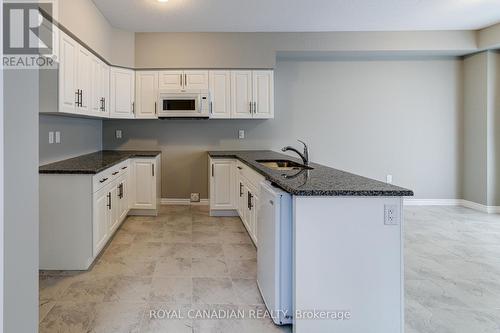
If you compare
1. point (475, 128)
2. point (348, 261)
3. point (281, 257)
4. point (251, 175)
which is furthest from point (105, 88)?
point (475, 128)

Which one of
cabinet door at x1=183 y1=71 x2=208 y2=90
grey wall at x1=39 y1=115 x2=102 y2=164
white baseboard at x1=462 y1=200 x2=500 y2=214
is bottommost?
white baseboard at x1=462 y1=200 x2=500 y2=214

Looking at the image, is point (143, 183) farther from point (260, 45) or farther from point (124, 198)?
point (260, 45)

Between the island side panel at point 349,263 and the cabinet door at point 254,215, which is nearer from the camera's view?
the island side panel at point 349,263

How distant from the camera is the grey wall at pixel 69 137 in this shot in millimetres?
3150

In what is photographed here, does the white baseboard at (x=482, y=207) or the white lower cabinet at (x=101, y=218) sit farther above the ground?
the white lower cabinet at (x=101, y=218)

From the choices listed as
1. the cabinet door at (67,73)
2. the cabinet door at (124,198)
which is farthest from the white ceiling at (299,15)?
the cabinet door at (124,198)

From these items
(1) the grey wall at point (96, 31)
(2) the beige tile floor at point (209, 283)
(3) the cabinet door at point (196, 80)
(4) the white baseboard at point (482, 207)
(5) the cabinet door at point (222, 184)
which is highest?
(1) the grey wall at point (96, 31)

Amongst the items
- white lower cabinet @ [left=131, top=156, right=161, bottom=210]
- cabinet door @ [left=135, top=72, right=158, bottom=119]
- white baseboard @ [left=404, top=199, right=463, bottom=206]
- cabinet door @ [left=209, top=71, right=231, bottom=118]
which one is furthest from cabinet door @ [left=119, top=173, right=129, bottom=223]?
white baseboard @ [left=404, top=199, right=463, bottom=206]

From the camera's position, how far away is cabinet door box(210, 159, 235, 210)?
468 cm

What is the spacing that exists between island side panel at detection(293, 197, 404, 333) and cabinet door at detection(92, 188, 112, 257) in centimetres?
191

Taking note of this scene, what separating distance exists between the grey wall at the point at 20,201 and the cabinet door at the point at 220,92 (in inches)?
149

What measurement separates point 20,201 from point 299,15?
157 inches

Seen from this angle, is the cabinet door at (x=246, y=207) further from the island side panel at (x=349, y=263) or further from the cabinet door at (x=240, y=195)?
the island side panel at (x=349, y=263)

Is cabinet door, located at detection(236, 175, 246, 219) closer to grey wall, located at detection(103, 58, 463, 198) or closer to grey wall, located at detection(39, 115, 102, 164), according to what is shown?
grey wall, located at detection(103, 58, 463, 198)
